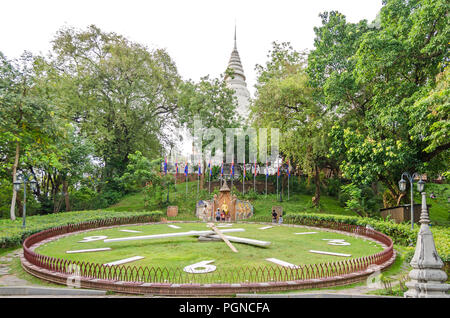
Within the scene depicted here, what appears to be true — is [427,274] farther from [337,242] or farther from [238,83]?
[238,83]

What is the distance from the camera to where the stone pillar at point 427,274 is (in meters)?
4.60

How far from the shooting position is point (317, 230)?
17.5 meters

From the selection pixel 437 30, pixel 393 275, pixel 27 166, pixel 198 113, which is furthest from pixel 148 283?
pixel 198 113

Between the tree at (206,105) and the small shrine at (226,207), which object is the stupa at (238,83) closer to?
the tree at (206,105)

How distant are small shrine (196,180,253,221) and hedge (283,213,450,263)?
Result: 3836mm

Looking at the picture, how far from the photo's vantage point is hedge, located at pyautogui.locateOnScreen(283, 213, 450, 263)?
338 inches

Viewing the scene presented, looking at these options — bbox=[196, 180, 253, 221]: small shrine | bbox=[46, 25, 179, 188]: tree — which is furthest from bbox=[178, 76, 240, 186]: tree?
bbox=[196, 180, 253, 221]: small shrine

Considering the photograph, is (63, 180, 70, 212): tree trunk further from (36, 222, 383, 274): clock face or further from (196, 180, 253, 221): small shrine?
(36, 222, 383, 274): clock face

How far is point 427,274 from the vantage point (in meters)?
4.68

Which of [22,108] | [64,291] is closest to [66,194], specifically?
[22,108]

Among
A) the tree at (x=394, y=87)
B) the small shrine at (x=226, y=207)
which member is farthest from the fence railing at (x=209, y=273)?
the small shrine at (x=226, y=207)

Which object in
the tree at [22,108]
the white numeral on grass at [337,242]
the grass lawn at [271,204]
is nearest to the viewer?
the white numeral on grass at [337,242]

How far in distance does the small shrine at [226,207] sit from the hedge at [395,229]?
3836 mm

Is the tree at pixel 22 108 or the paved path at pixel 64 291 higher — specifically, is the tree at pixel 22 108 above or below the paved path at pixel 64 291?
above
